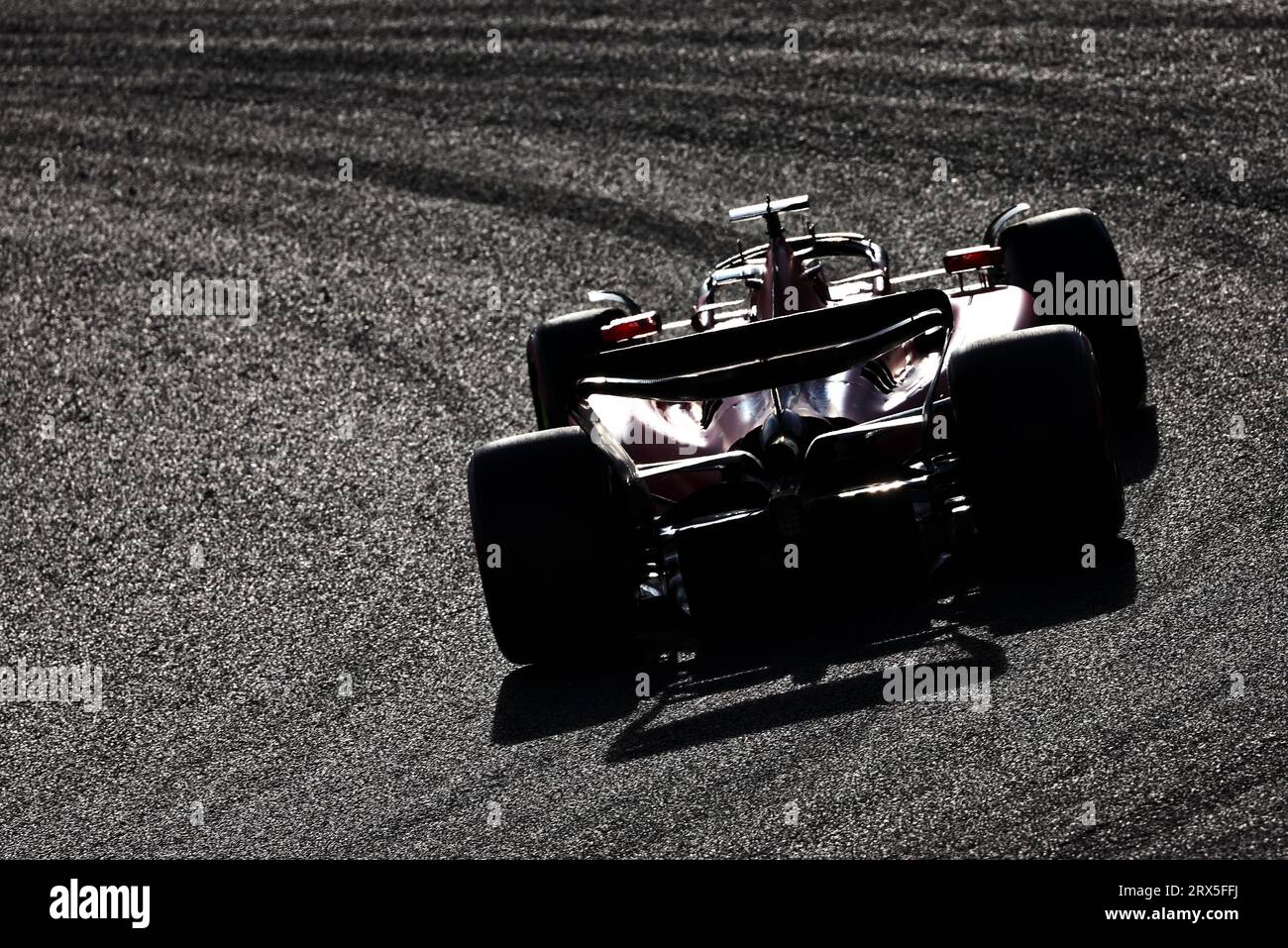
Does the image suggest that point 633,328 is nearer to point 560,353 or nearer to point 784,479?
point 560,353

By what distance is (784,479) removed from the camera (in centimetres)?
882

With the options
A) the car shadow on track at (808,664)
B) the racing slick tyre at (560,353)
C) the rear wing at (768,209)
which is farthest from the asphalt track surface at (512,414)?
the rear wing at (768,209)

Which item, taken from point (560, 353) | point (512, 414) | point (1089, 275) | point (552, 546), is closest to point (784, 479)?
point (552, 546)

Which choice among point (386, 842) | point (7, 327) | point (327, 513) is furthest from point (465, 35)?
point (386, 842)

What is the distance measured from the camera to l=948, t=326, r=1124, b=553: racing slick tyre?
27.7 feet

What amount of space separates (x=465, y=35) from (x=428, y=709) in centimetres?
1412

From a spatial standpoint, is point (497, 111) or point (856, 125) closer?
point (856, 125)

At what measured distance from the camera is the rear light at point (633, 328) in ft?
36.6

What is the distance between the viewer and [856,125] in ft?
58.8

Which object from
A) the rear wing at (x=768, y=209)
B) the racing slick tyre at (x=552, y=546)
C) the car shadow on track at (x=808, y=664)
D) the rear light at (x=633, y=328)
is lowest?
the car shadow on track at (x=808, y=664)

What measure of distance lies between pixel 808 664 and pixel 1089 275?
11.5 ft

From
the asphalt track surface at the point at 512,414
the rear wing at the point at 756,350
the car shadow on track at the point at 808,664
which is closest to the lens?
the asphalt track surface at the point at 512,414

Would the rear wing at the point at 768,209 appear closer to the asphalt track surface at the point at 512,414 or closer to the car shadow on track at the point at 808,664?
the asphalt track surface at the point at 512,414
